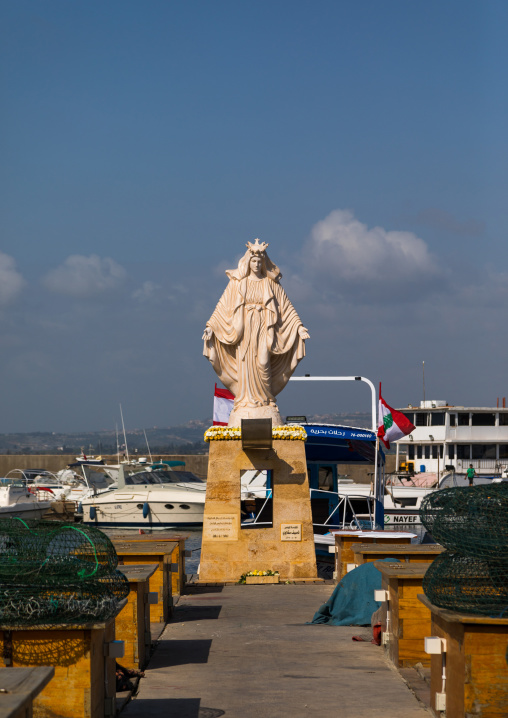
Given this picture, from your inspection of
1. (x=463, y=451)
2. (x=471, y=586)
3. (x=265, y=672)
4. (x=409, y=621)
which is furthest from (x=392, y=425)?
(x=463, y=451)

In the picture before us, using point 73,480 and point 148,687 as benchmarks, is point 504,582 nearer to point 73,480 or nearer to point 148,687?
point 148,687

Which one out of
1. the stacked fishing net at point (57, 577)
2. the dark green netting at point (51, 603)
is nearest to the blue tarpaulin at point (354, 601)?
the stacked fishing net at point (57, 577)

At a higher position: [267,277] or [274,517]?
[267,277]

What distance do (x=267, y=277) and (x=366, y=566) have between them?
27.9 ft

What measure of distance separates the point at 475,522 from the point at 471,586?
52cm

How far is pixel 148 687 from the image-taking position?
8.56 metres

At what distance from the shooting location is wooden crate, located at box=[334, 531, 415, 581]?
14930 millimetres

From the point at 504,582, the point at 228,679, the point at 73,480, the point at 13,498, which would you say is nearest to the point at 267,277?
the point at 228,679

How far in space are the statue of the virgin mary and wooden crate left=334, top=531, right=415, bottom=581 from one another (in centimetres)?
325

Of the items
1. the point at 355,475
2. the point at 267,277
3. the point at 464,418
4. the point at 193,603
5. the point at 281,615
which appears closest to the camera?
the point at 281,615

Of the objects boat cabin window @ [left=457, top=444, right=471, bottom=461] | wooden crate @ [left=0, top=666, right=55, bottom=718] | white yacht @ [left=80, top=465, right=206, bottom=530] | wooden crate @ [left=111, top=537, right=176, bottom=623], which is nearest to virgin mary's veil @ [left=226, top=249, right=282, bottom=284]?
wooden crate @ [left=111, top=537, right=176, bottom=623]

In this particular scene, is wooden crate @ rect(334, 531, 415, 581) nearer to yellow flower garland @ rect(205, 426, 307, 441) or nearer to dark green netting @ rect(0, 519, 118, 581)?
yellow flower garland @ rect(205, 426, 307, 441)

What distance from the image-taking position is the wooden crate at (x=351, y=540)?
1493 centimetres

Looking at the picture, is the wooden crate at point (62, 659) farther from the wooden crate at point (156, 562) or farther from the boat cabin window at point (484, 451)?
the boat cabin window at point (484, 451)
